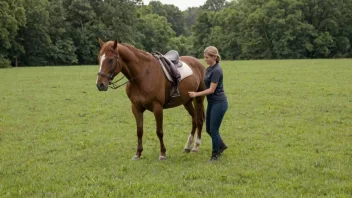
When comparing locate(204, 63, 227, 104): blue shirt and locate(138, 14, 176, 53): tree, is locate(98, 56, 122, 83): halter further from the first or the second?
locate(138, 14, 176, 53): tree

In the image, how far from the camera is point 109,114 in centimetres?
1335

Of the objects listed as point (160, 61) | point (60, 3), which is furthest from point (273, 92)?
point (60, 3)

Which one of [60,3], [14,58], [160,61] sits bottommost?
[14,58]

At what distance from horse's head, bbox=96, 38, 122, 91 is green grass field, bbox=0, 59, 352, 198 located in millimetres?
1649

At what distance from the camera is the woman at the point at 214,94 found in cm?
Answer: 704

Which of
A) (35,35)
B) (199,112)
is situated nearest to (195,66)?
(199,112)

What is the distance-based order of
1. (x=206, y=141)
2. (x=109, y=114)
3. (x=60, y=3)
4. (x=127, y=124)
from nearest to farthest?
(x=206, y=141) → (x=127, y=124) → (x=109, y=114) → (x=60, y=3)

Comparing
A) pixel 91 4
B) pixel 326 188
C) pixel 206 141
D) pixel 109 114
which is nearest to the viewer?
pixel 326 188

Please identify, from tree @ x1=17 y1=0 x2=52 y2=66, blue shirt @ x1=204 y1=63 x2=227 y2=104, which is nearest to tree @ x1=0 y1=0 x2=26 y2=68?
tree @ x1=17 y1=0 x2=52 y2=66

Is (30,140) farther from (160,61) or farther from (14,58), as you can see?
(14,58)

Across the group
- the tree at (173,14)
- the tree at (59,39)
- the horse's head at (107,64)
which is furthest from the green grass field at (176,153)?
the tree at (173,14)

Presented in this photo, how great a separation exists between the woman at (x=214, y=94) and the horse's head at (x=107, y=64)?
155 centimetres

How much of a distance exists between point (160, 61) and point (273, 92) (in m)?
11.8

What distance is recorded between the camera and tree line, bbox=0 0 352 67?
56906 millimetres
